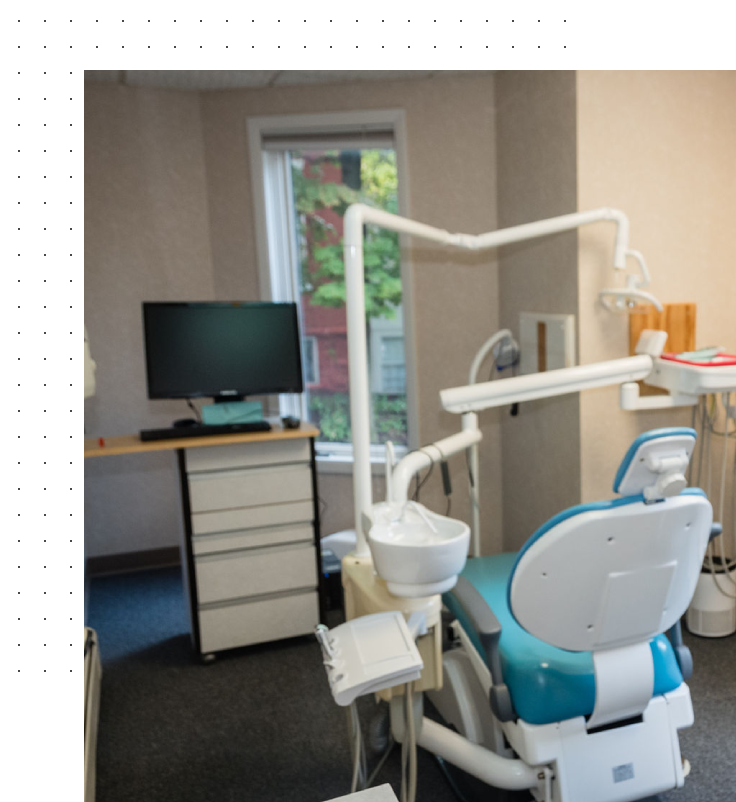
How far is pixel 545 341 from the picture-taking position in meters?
3.14

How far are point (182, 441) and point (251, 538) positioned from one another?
Result: 18.7 inches

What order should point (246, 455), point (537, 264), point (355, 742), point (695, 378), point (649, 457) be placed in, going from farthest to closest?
point (537, 264), point (246, 455), point (695, 378), point (355, 742), point (649, 457)

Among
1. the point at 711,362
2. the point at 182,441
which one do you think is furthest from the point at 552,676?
the point at 182,441

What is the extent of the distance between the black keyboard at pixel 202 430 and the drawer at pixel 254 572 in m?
0.47

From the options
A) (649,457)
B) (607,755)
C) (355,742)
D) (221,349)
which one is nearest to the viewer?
(649,457)

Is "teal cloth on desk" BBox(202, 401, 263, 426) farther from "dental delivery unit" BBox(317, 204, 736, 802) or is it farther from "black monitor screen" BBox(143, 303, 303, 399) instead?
"dental delivery unit" BBox(317, 204, 736, 802)

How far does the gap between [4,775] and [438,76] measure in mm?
3605

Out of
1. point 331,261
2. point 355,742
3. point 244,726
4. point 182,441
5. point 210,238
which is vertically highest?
point 210,238

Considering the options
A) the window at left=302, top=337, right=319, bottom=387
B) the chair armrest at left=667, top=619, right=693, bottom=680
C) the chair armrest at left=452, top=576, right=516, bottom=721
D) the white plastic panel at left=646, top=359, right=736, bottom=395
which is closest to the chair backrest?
the chair armrest at left=452, top=576, right=516, bottom=721

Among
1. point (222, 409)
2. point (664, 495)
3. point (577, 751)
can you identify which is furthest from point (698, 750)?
point (222, 409)

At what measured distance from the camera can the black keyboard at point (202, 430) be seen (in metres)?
2.89

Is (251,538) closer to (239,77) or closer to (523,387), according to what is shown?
(523,387)

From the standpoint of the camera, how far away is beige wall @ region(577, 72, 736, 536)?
2807 mm
